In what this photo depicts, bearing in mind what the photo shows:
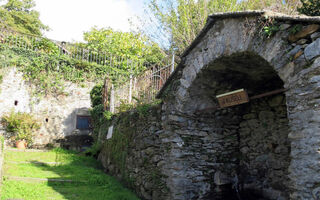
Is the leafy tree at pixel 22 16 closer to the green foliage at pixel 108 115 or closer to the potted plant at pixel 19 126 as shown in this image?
the potted plant at pixel 19 126

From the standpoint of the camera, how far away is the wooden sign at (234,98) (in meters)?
4.09

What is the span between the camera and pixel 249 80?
4773mm

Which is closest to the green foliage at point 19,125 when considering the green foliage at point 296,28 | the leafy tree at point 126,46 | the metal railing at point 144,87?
the metal railing at point 144,87

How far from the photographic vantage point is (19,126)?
408 inches

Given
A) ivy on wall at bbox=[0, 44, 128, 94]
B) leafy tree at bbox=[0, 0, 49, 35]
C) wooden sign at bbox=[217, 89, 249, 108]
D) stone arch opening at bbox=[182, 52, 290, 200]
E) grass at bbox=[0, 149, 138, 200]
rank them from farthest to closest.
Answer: leafy tree at bbox=[0, 0, 49, 35] → ivy on wall at bbox=[0, 44, 128, 94] → grass at bbox=[0, 149, 138, 200] → stone arch opening at bbox=[182, 52, 290, 200] → wooden sign at bbox=[217, 89, 249, 108]

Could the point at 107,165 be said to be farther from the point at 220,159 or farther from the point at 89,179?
the point at 220,159

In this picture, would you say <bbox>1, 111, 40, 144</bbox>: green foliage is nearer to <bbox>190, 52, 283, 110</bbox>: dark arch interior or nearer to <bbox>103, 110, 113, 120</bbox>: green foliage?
<bbox>103, 110, 113, 120</bbox>: green foliage

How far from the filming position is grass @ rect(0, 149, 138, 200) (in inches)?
194

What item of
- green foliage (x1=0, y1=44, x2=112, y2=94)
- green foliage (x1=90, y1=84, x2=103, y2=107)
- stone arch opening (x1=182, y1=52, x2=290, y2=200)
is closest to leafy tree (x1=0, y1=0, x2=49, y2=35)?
green foliage (x1=0, y1=44, x2=112, y2=94)

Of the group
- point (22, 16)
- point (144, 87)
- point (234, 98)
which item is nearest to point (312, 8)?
point (234, 98)

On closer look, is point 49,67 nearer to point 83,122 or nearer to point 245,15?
point 83,122

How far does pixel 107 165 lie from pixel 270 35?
5708mm

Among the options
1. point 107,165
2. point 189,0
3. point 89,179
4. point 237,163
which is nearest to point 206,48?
point 237,163

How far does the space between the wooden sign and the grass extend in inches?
101
